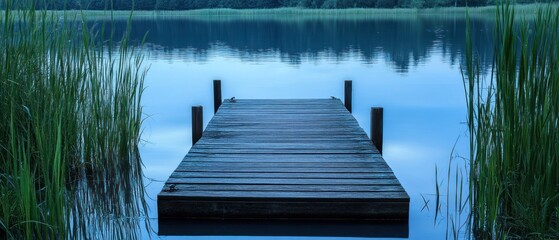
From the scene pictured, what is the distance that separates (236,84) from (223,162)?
8156 mm

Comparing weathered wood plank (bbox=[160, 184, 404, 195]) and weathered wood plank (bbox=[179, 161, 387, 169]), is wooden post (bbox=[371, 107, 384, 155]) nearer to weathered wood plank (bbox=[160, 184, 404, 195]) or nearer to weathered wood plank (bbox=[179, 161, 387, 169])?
weathered wood plank (bbox=[179, 161, 387, 169])

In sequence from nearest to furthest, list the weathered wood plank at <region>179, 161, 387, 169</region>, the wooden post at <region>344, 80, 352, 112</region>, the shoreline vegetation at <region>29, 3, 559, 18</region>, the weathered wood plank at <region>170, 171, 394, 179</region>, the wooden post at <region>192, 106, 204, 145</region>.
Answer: the weathered wood plank at <region>170, 171, 394, 179</region> → the weathered wood plank at <region>179, 161, 387, 169</region> → the wooden post at <region>192, 106, 204, 145</region> → the wooden post at <region>344, 80, 352, 112</region> → the shoreline vegetation at <region>29, 3, 559, 18</region>

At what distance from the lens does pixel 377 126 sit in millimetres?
5965

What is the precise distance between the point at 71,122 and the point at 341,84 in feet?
28.8

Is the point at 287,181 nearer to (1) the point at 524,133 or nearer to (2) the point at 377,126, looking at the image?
(1) the point at 524,133

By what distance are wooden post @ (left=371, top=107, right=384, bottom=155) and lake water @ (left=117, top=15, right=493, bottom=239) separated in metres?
0.35

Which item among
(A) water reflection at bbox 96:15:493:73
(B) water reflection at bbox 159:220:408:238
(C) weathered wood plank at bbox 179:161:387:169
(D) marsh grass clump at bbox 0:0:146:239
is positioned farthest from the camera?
(A) water reflection at bbox 96:15:493:73

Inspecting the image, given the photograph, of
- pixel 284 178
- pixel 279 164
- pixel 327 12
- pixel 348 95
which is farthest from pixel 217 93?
pixel 327 12

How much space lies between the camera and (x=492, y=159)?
3.39m

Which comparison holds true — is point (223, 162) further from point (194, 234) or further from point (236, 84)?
point (236, 84)

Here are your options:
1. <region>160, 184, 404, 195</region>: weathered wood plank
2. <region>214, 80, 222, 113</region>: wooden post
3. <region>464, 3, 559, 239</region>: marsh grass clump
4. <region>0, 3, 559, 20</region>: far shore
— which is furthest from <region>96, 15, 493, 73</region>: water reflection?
<region>0, 3, 559, 20</region>: far shore

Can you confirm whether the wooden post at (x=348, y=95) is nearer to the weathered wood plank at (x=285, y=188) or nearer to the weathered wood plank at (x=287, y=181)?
the weathered wood plank at (x=287, y=181)

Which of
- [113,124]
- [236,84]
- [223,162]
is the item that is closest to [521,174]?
[223,162]

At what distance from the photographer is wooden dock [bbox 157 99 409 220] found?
161 inches
